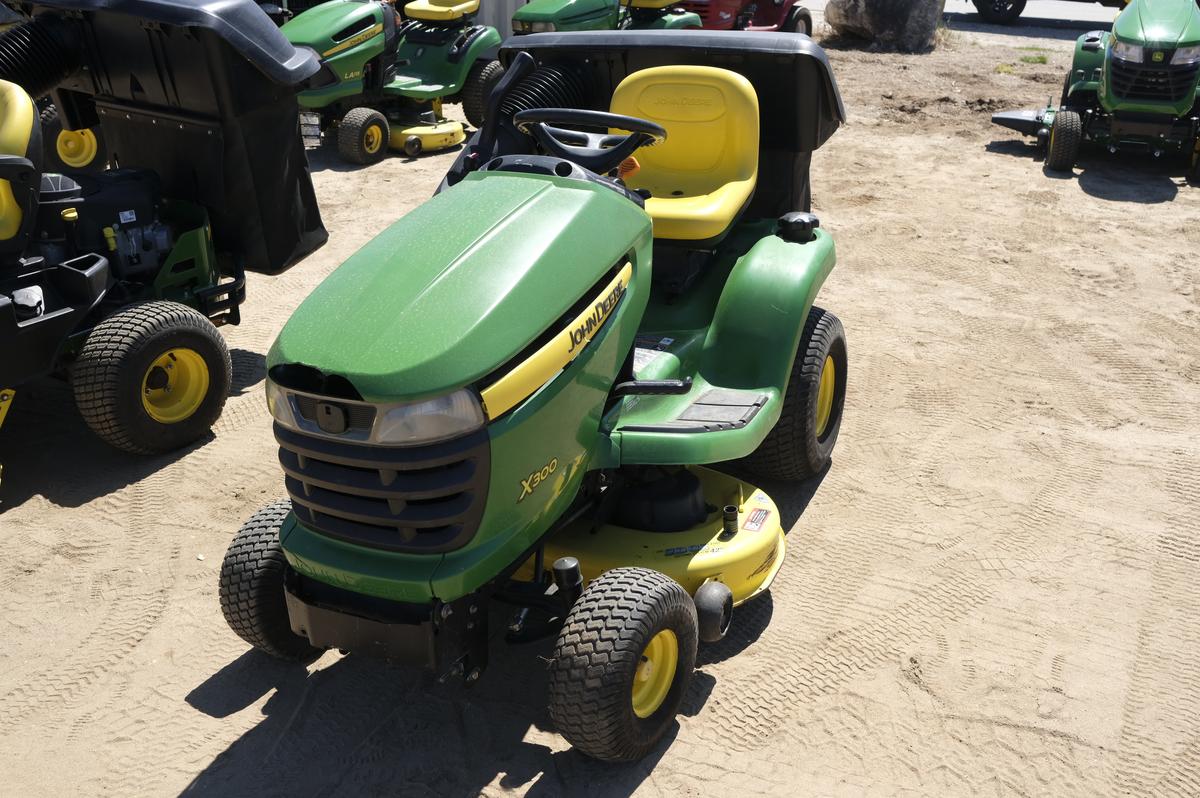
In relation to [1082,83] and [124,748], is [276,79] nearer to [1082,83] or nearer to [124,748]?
[124,748]

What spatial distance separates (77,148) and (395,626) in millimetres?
6071

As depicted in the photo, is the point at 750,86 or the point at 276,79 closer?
the point at 750,86

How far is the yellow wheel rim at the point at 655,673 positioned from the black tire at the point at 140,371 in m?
2.57

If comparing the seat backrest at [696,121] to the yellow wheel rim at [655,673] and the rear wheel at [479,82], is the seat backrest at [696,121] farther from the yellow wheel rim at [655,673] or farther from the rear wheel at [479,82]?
the rear wheel at [479,82]

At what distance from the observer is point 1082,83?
8570mm

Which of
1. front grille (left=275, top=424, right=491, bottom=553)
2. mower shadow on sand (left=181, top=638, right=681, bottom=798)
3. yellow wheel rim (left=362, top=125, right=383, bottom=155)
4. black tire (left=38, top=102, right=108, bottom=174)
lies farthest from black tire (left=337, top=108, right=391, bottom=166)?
front grille (left=275, top=424, right=491, bottom=553)

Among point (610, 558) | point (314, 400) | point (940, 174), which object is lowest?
point (940, 174)

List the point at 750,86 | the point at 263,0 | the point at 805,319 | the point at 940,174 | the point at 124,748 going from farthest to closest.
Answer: the point at 263,0
the point at 940,174
the point at 750,86
the point at 805,319
the point at 124,748

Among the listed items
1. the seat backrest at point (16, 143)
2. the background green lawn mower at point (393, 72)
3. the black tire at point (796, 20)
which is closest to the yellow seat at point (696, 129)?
the seat backrest at point (16, 143)

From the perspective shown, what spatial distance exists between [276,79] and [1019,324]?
3721 millimetres

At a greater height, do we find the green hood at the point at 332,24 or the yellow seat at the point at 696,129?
the yellow seat at the point at 696,129

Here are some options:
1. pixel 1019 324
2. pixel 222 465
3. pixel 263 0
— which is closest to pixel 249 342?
pixel 222 465

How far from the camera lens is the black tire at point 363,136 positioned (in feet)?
27.9

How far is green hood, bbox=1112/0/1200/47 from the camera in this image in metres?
8.00
